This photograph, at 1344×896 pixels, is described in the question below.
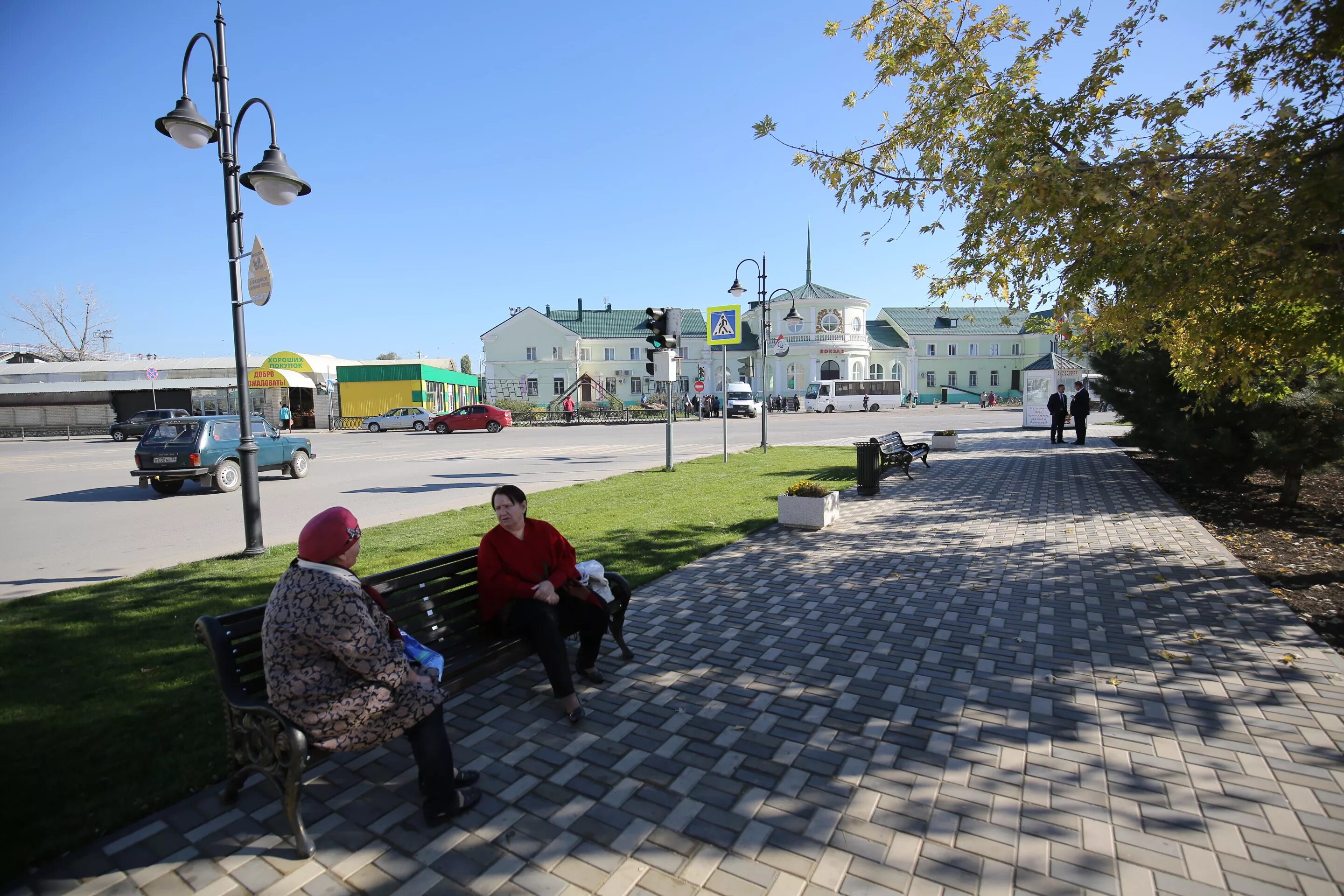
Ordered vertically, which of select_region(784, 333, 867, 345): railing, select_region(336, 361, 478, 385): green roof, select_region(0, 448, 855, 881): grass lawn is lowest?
select_region(0, 448, 855, 881): grass lawn

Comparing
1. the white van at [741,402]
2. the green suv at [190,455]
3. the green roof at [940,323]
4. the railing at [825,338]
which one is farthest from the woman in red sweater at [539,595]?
the green roof at [940,323]

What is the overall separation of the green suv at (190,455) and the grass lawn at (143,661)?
16.7 feet

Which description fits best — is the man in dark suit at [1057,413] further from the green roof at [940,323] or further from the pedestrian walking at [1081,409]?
the green roof at [940,323]

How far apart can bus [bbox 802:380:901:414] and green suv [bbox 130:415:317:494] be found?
43.6 meters

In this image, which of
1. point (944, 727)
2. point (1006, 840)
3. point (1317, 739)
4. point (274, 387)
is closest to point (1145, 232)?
point (1317, 739)

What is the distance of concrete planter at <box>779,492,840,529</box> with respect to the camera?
28.4 feet

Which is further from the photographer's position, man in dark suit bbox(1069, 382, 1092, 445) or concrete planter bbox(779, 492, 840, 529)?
man in dark suit bbox(1069, 382, 1092, 445)

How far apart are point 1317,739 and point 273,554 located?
927cm

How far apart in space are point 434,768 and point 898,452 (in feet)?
40.5

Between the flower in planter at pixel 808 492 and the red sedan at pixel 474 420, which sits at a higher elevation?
the red sedan at pixel 474 420

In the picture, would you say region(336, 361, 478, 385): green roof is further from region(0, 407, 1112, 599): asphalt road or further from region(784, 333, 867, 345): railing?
region(784, 333, 867, 345): railing

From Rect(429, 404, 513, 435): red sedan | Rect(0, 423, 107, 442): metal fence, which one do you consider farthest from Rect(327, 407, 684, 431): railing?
Rect(0, 423, 107, 442): metal fence

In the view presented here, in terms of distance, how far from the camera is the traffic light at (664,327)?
13945mm

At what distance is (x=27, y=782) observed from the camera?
3.20m
